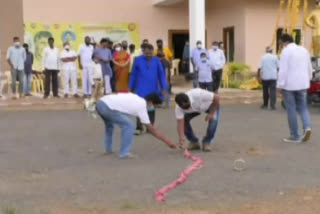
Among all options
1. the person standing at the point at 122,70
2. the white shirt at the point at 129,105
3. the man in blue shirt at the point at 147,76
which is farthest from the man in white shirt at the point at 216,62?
the white shirt at the point at 129,105

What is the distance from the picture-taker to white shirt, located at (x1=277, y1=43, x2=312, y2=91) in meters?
10.8

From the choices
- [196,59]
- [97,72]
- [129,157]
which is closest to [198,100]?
[129,157]

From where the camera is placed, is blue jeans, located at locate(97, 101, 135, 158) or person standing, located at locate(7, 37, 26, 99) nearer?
blue jeans, located at locate(97, 101, 135, 158)

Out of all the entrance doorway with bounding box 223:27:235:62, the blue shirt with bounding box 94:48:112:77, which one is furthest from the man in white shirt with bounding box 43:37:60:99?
the entrance doorway with bounding box 223:27:235:62

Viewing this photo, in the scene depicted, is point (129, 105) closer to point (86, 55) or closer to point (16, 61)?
point (86, 55)

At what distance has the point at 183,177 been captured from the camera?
8.02m

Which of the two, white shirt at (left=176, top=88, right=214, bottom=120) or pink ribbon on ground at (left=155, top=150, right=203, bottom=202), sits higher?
white shirt at (left=176, top=88, right=214, bottom=120)

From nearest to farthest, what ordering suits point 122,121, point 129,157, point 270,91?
point 122,121, point 129,157, point 270,91

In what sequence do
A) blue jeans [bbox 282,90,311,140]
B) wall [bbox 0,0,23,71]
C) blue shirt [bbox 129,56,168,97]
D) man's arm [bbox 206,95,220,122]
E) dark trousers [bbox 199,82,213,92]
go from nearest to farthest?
man's arm [bbox 206,95,220,122] → blue jeans [bbox 282,90,311,140] → blue shirt [bbox 129,56,168,97] → dark trousers [bbox 199,82,213,92] → wall [bbox 0,0,23,71]

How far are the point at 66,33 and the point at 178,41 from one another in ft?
16.0

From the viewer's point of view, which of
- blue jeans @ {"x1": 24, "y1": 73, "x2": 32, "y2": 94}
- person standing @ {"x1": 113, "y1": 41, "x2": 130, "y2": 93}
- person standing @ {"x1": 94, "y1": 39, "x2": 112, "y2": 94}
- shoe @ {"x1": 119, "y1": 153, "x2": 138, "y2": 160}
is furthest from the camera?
blue jeans @ {"x1": 24, "y1": 73, "x2": 32, "y2": 94}

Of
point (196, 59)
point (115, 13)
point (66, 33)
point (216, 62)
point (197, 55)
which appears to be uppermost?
point (115, 13)

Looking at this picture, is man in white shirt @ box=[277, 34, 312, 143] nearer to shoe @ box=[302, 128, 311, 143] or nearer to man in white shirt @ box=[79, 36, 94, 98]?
shoe @ box=[302, 128, 311, 143]

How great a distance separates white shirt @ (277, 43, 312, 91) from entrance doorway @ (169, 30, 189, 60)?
16162 millimetres
